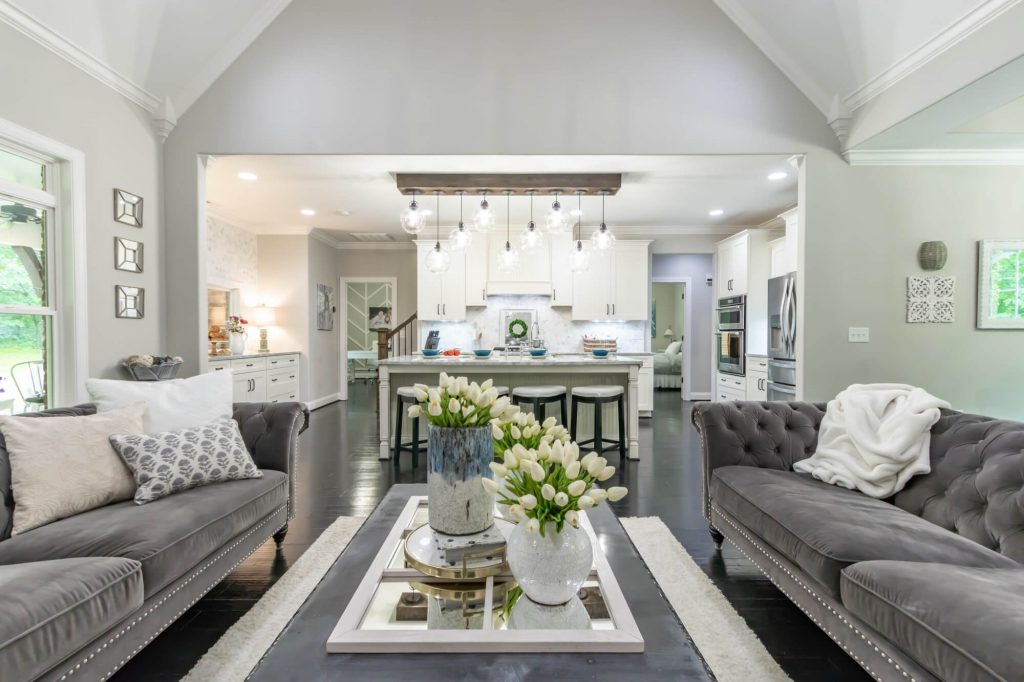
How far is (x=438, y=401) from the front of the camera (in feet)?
4.55

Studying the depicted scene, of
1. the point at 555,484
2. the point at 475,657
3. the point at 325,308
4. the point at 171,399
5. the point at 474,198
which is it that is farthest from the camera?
the point at 325,308

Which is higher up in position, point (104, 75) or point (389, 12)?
point (389, 12)

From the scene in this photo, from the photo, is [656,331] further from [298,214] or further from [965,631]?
[965,631]

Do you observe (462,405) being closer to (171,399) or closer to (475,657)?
(475,657)

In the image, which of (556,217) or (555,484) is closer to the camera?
(555,484)

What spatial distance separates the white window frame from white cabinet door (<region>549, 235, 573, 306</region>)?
5158 millimetres

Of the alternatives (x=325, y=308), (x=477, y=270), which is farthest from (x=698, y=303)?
(x=325, y=308)

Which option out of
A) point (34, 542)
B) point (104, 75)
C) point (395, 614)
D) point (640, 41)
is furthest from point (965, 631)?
point (104, 75)

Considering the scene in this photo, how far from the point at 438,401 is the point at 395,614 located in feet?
1.78

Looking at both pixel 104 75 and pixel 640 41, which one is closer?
pixel 104 75

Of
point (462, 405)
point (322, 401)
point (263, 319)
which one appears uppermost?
point (263, 319)

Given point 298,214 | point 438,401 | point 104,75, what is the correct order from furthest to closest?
1. point 298,214
2. point 104,75
3. point 438,401

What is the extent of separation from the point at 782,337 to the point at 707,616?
154 inches

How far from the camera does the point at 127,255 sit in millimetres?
3281
